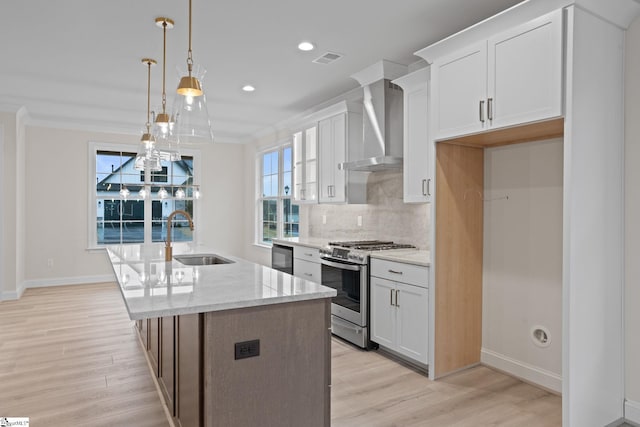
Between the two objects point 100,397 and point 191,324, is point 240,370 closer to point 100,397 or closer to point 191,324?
point 191,324

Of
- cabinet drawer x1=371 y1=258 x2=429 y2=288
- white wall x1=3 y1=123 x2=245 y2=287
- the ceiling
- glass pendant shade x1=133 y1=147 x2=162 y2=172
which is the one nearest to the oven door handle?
cabinet drawer x1=371 y1=258 x2=429 y2=288

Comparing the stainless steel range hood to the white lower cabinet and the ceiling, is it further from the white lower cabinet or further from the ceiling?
the white lower cabinet

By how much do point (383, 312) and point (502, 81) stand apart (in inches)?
81.5

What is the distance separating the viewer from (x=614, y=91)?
8.32ft

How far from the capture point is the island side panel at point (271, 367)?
1.86 m

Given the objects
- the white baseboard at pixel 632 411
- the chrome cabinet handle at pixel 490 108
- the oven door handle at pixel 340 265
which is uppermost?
the chrome cabinet handle at pixel 490 108

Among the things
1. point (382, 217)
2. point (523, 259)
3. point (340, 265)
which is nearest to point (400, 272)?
point (340, 265)

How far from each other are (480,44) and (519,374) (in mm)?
2466

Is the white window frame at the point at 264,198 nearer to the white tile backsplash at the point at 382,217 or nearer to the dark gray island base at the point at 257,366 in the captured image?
the white tile backsplash at the point at 382,217

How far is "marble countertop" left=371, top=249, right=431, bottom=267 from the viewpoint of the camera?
3.26m

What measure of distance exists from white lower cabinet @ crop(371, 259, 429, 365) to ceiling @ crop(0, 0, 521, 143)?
191 centimetres

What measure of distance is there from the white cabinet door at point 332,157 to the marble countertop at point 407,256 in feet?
3.62

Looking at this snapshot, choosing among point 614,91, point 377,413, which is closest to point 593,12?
point 614,91

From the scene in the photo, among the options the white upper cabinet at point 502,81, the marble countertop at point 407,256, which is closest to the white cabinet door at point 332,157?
the marble countertop at point 407,256
